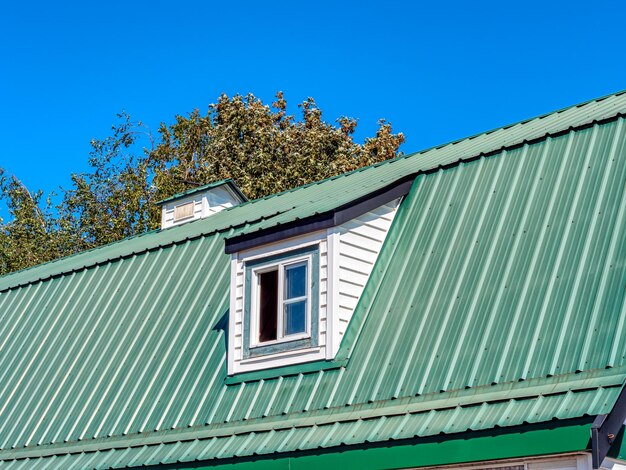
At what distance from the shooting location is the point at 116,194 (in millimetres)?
38875

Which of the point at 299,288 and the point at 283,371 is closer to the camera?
the point at 283,371

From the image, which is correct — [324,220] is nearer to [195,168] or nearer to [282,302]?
[282,302]

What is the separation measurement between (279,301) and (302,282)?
35 centimetres

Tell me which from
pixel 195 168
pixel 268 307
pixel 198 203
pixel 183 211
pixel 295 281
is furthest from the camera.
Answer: pixel 195 168

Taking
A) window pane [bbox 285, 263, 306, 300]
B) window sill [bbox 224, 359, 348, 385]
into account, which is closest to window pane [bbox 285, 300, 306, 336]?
Answer: window pane [bbox 285, 263, 306, 300]

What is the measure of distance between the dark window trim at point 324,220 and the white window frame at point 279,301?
290mm

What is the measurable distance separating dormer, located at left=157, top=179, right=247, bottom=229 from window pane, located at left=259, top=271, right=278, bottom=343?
6.30 m

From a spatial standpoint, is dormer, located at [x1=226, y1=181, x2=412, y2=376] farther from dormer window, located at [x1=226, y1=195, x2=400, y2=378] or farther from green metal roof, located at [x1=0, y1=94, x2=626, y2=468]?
green metal roof, located at [x1=0, y1=94, x2=626, y2=468]

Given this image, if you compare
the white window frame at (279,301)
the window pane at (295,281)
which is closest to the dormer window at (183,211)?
the white window frame at (279,301)

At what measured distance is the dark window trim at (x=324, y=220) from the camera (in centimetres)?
1273

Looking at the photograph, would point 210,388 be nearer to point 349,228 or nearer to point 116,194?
point 349,228

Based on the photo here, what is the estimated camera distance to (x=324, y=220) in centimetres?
1271

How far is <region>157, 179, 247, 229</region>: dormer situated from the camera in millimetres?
19594

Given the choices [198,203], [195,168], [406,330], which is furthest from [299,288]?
[195,168]
